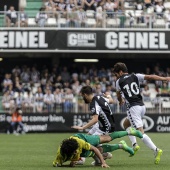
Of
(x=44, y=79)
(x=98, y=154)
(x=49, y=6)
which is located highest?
(x=49, y=6)

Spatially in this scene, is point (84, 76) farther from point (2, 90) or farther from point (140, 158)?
point (140, 158)

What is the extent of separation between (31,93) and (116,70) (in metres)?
19.1

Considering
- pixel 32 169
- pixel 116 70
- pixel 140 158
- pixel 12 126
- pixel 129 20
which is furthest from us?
pixel 129 20

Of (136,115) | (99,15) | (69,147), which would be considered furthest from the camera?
(99,15)

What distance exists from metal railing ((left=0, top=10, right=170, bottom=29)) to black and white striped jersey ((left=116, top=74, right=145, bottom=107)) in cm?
1921

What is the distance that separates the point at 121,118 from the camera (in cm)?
3228

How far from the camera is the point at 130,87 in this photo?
13773mm

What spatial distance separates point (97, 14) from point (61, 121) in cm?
578

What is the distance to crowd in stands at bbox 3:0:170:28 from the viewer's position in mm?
32844

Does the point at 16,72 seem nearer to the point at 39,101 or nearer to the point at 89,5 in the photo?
the point at 39,101

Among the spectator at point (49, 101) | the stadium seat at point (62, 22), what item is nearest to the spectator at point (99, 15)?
the stadium seat at point (62, 22)

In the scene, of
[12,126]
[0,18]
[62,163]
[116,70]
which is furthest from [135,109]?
[0,18]

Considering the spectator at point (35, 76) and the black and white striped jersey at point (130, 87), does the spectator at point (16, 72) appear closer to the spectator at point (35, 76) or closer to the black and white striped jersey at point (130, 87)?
the spectator at point (35, 76)

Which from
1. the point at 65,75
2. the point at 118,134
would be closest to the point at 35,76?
the point at 65,75
